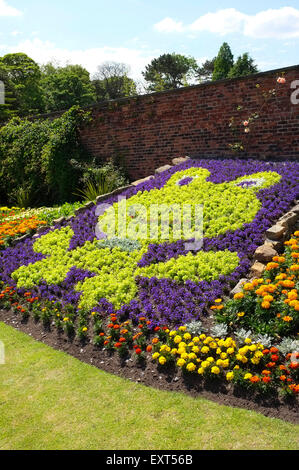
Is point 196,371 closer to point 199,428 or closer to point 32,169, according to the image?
point 199,428

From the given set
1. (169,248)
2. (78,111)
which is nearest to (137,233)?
(169,248)

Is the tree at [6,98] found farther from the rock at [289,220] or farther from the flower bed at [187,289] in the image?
the rock at [289,220]

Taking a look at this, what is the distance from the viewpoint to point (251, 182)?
7500 millimetres

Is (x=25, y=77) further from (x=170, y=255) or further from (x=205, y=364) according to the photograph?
(x=205, y=364)

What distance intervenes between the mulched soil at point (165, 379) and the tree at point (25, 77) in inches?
1468

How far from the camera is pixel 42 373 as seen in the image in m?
4.27

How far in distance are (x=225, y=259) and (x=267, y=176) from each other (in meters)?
2.84

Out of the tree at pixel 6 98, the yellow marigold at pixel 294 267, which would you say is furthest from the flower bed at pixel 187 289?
the tree at pixel 6 98

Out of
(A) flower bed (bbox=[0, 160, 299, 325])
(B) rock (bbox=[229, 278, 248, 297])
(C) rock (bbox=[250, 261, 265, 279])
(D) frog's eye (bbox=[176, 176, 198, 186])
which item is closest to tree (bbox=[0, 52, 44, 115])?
(D) frog's eye (bbox=[176, 176, 198, 186])

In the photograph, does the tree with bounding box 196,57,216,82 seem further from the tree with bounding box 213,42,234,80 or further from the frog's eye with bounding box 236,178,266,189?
the frog's eye with bounding box 236,178,266,189

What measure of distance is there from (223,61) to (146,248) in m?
38.6

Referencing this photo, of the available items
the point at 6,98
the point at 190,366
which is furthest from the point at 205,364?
the point at 6,98

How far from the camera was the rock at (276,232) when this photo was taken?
18.3 feet

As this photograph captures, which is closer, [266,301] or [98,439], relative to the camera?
[98,439]
